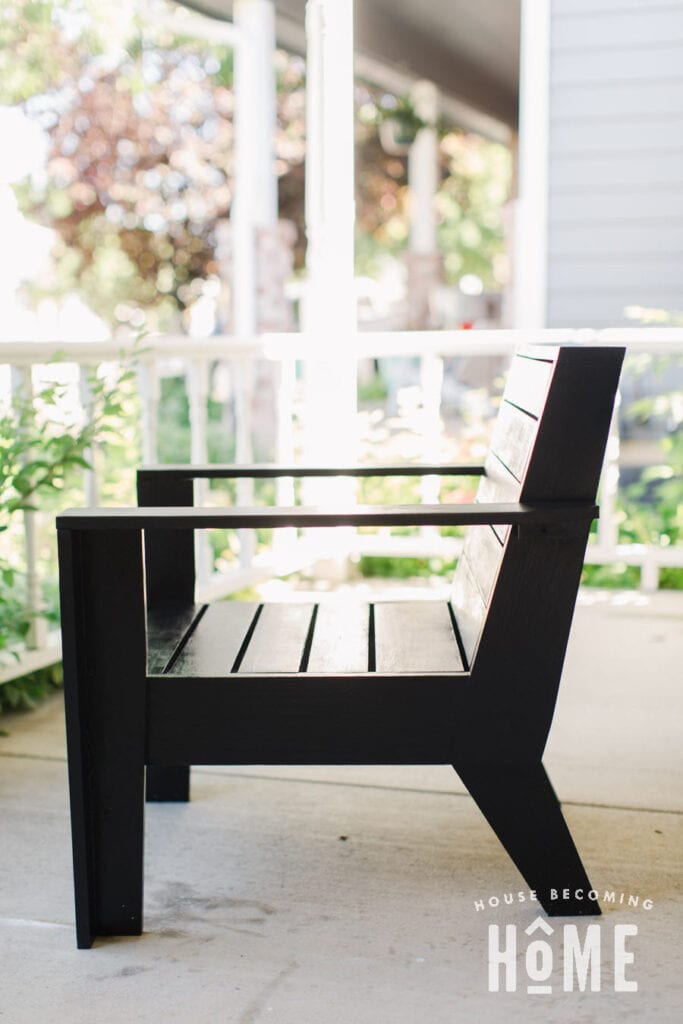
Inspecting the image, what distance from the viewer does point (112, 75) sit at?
10.9m

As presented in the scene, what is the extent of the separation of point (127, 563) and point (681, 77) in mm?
4028

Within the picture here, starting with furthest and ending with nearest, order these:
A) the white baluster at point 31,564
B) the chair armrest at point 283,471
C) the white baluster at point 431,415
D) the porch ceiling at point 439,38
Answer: the porch ceiling at point 439,38 → the white baluster at point 431,415 → the white baluster at point 31,564 → the chair armrest at point 283,471

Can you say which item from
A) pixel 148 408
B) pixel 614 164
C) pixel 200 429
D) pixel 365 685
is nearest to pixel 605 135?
pixel 614 164

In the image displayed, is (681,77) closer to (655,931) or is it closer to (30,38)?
(655,931)

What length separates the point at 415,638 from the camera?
6.51 feet

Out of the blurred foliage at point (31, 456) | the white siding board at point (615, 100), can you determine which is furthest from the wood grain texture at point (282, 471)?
the white siding board at point (615, 100)

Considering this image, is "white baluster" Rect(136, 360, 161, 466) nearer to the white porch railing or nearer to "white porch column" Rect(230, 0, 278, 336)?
the white porch railing

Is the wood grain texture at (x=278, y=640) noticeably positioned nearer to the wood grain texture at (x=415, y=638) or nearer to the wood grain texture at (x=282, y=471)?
the wood grain texture at (x=415, y=638)

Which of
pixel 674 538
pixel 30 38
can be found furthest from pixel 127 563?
pixel 30 38

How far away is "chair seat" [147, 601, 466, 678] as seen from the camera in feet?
5.91

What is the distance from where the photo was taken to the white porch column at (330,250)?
3.91 m

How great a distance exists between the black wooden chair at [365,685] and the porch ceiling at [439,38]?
5682 millimetres

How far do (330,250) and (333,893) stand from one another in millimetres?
2731
